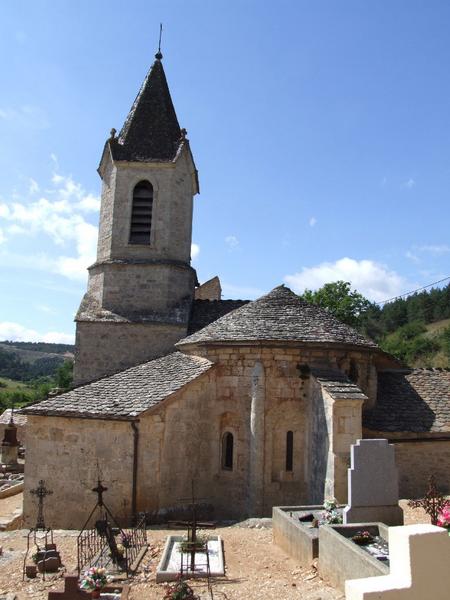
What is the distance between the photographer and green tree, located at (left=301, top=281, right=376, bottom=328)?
37125mm

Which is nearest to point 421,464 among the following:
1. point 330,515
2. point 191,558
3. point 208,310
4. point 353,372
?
point 353,372

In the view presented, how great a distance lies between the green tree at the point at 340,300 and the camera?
3712cm

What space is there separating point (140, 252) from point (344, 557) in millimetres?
14555

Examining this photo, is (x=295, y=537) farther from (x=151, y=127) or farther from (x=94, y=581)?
(x=151, y=127)

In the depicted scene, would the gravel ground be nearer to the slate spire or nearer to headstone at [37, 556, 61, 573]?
headstone at [37, 556, 61, 573]

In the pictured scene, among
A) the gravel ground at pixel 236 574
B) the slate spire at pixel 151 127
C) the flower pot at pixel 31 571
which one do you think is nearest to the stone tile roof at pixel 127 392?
the gravel ground at pixel 236 574

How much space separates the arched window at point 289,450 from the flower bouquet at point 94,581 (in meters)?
6.76

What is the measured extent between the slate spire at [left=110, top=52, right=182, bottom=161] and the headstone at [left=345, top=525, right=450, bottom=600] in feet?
57.6

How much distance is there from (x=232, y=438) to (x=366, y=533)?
618 cm

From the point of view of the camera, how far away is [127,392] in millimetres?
12719

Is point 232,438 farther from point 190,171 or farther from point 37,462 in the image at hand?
point 190,171

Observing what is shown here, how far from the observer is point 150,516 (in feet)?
37.5

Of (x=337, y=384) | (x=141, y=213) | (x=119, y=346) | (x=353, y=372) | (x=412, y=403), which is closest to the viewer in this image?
(x=337, y=384)

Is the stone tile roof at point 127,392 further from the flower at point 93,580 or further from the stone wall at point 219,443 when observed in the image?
the flower at point 93,580
